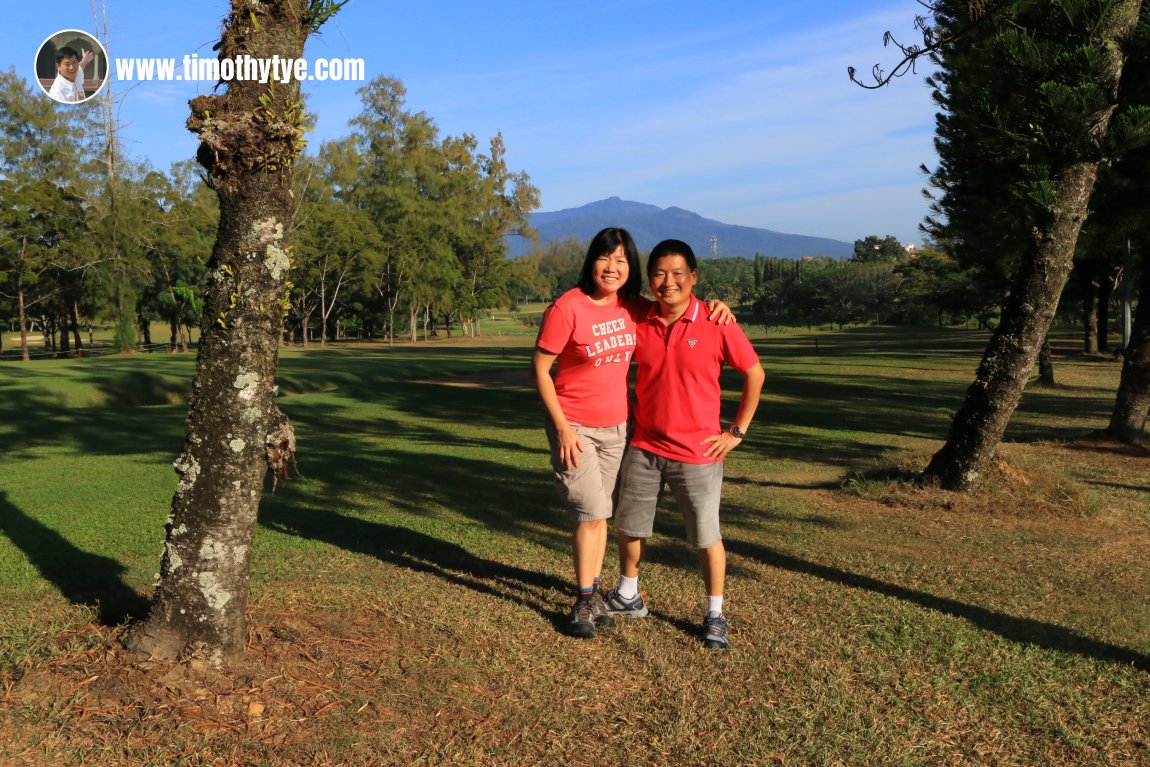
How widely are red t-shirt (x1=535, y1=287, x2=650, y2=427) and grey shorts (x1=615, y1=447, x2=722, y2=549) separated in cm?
27

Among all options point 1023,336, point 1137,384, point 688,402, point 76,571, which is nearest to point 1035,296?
point 1023,336

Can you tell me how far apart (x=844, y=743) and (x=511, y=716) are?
1.26 meters

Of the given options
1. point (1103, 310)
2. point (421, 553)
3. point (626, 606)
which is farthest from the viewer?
point (1103, 310)

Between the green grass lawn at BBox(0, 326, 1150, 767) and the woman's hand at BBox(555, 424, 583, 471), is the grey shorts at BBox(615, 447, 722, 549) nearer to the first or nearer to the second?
the woman's hand at BBox(555, 424, 583, 471)

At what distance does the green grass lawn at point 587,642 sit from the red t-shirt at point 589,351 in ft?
3.68

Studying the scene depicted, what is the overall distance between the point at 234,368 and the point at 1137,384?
11164 mm

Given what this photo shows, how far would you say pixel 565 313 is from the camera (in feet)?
13.5

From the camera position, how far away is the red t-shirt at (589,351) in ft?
13.5

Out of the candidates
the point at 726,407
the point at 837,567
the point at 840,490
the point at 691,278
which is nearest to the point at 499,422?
the point at 726,407

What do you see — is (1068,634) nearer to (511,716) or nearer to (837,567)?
(837,567)

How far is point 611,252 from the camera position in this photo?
4176mm

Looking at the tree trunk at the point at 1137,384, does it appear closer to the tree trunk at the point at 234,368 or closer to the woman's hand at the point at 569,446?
the woman's hand at the point at 569,446

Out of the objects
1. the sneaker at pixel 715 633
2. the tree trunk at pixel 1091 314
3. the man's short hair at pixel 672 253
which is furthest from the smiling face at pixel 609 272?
the tree trunk at pixel 1091 314

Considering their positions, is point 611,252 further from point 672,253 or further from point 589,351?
point 589,351
